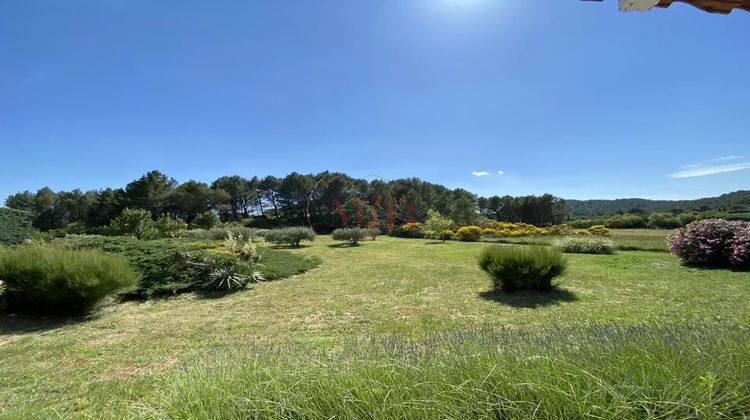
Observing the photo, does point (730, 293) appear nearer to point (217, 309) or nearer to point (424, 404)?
point (424, 404)

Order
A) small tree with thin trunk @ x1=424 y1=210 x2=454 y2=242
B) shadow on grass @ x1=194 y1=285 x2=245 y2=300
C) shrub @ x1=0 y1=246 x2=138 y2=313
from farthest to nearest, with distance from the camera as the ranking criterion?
small tree with thin trunk @ x1=424 y1=210 x2=454 y2=242 < shadow on grass @ x1=194 y1=285 x2=245 y2=300 < shrub @ x1=0 y1=246 x2=138 y2=313

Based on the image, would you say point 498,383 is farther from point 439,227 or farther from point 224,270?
point 439,227

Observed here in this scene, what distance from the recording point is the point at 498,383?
170cm

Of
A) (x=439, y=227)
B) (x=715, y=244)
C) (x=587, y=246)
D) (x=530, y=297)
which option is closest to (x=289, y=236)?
(x=439, y=227)

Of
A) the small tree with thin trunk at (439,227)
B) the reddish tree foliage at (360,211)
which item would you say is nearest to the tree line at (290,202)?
the reddish tree foliage at (360,211)

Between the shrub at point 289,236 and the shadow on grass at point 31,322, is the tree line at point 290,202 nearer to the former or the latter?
the shrub at point 289,236

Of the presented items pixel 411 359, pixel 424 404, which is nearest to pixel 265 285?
pixel 411 359

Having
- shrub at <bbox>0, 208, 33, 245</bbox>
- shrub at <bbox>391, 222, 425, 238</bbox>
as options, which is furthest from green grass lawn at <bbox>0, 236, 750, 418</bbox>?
shrub at <bbox>391, 222, 425, 238</bbox>

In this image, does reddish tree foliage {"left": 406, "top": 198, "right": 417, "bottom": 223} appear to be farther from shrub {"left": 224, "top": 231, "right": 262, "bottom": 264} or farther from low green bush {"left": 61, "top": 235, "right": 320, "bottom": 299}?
low green bush {"left": 61, "top": 235, "right": 320, "bottom": 299}

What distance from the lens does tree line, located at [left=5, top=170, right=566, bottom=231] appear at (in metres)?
38.3

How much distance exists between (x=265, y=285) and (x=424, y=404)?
311 inches

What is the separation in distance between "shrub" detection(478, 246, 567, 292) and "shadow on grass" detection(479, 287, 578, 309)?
20cm

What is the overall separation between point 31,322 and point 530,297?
927 cm

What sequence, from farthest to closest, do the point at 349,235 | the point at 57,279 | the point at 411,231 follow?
the point at 411,231
the point at 349,235
the point at 57,279
